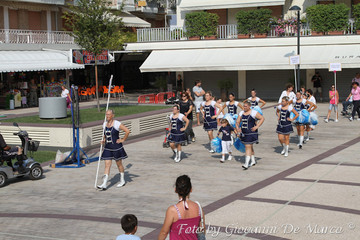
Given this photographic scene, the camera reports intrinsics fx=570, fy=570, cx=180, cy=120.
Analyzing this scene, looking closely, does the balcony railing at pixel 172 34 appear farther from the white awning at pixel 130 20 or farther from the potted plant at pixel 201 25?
the white awning at pixel 130 20

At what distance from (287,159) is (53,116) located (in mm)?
9555

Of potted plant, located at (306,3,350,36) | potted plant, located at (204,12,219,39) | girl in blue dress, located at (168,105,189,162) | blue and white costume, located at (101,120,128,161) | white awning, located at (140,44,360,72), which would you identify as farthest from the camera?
potted plant, located at (204,12,219,39)

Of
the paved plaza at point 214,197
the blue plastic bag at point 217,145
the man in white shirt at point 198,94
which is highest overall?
the man in white shirt at point 198,94

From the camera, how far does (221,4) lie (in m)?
36.4

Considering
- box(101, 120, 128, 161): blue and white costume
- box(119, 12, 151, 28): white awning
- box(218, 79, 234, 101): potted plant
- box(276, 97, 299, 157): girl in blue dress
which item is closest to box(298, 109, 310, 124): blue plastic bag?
box(276, 97, 299, 157): girl in blue dress

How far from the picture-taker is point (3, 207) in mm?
11328

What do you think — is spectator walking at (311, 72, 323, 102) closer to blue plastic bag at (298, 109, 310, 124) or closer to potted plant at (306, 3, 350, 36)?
potted plant at (306, 3, 350, 36)

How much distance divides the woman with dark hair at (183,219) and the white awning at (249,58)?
26.1 m

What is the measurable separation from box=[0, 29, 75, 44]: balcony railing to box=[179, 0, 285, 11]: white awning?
319 inches

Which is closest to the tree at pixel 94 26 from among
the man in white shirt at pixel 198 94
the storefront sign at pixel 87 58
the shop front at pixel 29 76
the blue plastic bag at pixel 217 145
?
the man in white shirt at pixel 198 94

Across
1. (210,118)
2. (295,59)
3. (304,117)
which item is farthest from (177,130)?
(295,59)

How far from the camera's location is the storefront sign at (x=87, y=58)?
30788mm

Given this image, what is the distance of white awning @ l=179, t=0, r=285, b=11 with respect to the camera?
115ft

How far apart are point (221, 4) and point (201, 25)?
2132 mm
